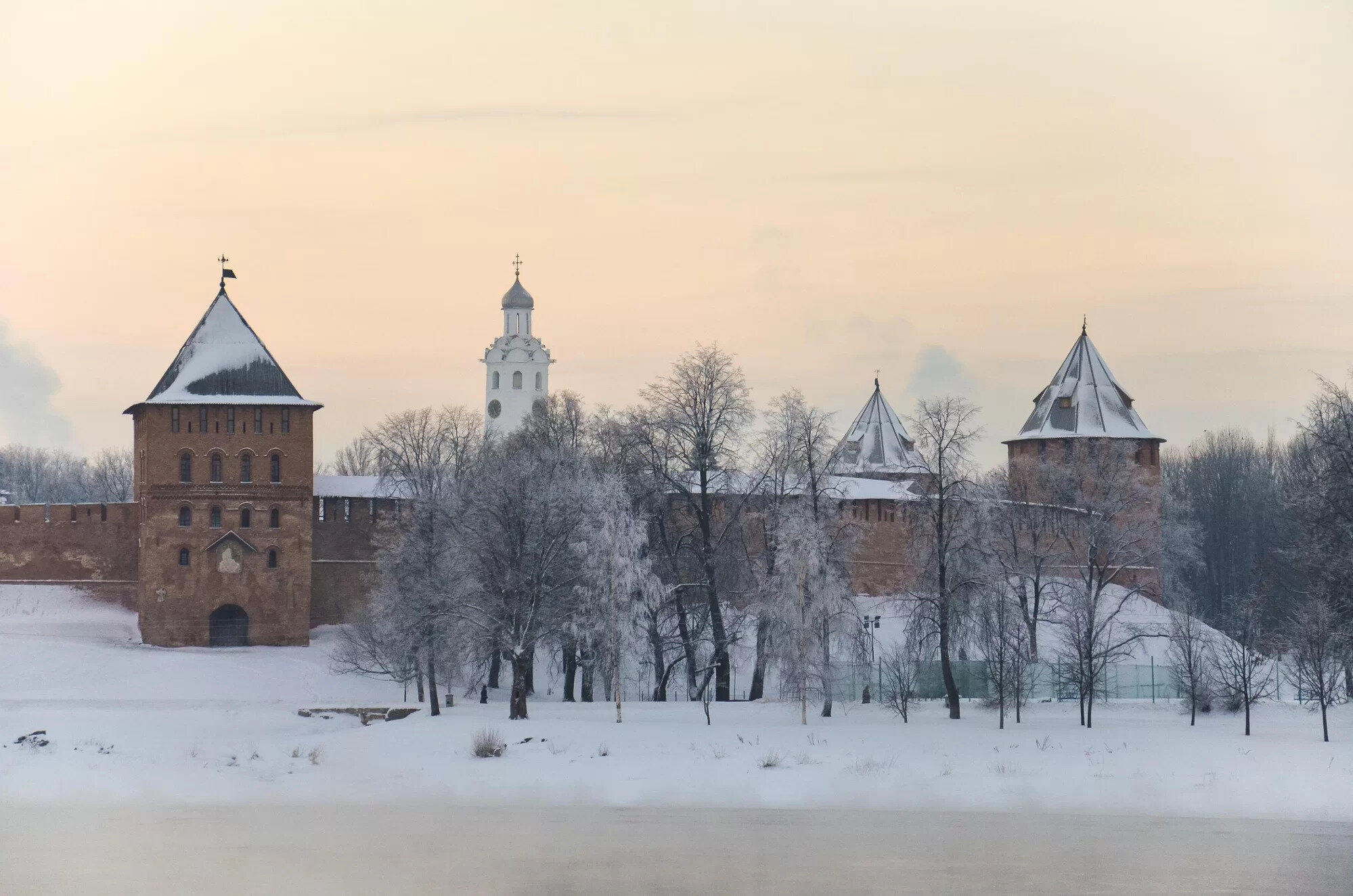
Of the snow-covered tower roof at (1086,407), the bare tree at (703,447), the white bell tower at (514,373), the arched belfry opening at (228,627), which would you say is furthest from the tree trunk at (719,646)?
the white bell tower at (514,373)

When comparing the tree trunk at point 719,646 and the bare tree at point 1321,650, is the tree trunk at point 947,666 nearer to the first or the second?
the tree trunk at point 719,646

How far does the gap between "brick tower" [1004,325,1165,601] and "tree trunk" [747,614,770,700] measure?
18.6 metres

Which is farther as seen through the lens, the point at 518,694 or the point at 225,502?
the point at 225,502

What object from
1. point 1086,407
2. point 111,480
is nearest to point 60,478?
point 111,480

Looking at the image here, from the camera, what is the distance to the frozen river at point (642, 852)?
19891 millimetres

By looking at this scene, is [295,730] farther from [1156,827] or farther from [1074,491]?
[1074,491]

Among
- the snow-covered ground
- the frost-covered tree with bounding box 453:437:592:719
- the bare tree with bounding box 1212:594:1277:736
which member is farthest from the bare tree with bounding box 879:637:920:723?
the frost-covered tree with bounding box 453:437:592:719

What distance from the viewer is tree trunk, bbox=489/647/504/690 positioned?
3612 centimetres

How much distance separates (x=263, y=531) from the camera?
148 ft

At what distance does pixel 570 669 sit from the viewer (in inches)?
1453

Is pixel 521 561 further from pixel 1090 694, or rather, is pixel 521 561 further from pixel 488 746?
pixel 1090 694

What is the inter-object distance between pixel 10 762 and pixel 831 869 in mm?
14059

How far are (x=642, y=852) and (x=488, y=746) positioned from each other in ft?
24.0

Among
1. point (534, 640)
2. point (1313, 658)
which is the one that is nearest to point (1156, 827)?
point (1313, 658)
